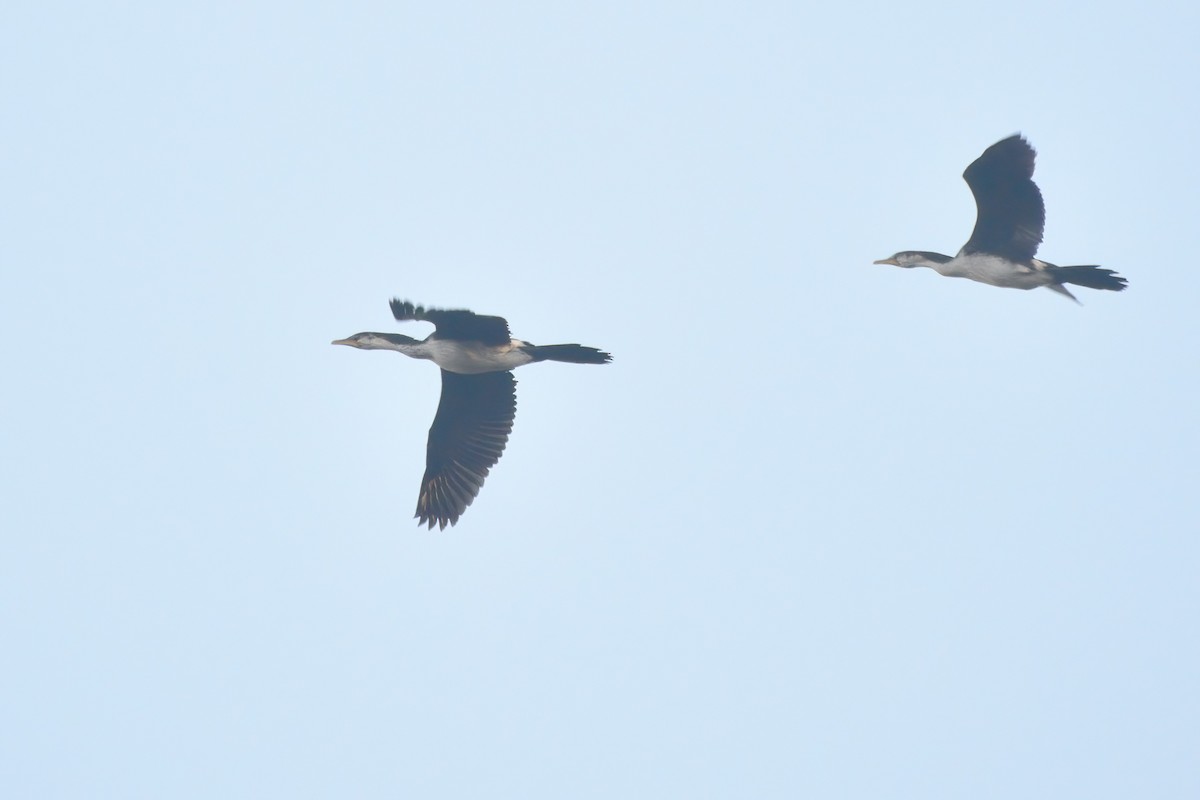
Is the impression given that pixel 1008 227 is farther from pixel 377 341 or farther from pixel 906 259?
pixel 377 341

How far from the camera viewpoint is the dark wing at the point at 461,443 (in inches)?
728

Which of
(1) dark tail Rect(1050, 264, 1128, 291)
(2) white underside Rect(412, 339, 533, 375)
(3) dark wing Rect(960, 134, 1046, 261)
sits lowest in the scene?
(2) white underside Rect(412, 339, 533, 375)

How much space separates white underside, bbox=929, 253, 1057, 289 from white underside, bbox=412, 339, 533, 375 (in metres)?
5.51

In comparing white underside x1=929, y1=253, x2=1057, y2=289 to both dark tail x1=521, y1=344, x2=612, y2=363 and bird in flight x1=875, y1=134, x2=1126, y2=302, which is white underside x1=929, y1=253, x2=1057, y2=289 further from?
dark tail x1=521, y1=344, x2=612, y2=363

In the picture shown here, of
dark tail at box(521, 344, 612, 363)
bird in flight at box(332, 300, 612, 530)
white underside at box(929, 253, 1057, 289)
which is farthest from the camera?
white underside at box(929, 253, 1057, 289)

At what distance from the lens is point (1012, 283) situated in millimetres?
18719

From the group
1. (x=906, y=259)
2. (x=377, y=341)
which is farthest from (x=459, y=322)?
(x=906, y=259)

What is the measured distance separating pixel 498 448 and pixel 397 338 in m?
1.78

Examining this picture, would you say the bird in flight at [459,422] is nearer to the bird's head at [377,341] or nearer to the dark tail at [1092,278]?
the bird's head at [377,341]

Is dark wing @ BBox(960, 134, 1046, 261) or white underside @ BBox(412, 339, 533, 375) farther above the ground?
dark wing @ BBox(960, 134, 1046, 261)

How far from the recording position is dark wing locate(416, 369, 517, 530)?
60.6ft

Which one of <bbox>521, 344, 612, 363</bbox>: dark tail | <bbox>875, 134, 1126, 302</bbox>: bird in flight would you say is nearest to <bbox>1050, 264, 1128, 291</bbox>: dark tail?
<bbox>875, 134, 1126, 302</bbox>: bird in flight

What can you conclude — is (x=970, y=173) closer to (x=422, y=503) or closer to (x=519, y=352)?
(x=519, y=352)

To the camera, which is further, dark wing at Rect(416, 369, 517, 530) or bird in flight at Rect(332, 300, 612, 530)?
dark wing at Rect(416, 369, 517, 530)
